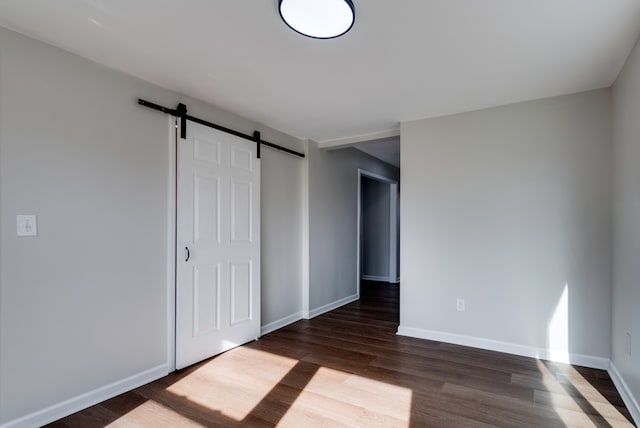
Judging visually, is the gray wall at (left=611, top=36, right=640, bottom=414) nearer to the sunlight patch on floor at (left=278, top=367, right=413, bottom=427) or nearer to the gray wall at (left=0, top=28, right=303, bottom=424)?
the sunlight patch on floor at (left=278, top=367, right=413, bottom=427)

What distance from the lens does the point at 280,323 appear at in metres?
4.00

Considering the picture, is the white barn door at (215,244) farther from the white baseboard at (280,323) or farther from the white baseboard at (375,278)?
the white baseboard at (375,278)

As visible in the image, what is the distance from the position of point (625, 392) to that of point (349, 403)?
71.2 inches

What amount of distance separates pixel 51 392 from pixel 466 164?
3.66 m

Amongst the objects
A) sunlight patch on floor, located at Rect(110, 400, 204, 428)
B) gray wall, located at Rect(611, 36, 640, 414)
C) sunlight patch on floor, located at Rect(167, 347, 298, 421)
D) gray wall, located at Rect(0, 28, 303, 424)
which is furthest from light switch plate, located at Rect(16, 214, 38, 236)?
gray wall, located at Rect(611, 36, 640, 414)

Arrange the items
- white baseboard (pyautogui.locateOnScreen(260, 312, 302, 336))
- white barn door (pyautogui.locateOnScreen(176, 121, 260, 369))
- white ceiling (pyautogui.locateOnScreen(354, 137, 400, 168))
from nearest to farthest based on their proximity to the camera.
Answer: white barn door (pyautogui.locateOnScreen(176, 121, 260, 369)), white baseboard (pyautogui.locateOnScreen(260, 312, 302, 336)), white ceiling (pyautogui.locateOnScreen(354, 137, 400, 168))

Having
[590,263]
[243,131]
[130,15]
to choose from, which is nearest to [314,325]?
[243,131]

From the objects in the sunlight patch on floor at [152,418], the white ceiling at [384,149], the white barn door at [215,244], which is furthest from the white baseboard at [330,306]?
the sunlight patch on floor at [152,418]

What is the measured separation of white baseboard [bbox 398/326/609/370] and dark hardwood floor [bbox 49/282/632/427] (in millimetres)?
80

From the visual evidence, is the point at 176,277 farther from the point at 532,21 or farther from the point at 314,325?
the point at 532,21

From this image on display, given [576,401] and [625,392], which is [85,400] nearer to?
[576,401]

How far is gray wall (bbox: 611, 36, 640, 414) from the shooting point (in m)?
2.09

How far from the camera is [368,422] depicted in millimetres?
2049

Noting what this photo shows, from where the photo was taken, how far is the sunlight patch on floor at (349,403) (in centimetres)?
207
